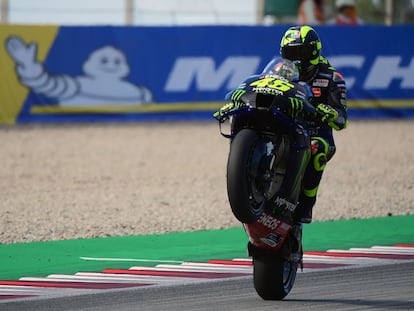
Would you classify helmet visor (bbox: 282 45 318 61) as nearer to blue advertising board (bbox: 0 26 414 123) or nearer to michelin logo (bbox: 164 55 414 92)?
blue advertising board (bbox: 0 26 414 123)

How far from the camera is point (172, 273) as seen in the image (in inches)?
314

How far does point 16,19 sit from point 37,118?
6.43 feet

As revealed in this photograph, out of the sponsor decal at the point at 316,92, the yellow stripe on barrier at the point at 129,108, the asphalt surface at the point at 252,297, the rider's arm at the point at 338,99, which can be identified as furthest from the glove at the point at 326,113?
the yellow stripe on barrier at the point at 129,108

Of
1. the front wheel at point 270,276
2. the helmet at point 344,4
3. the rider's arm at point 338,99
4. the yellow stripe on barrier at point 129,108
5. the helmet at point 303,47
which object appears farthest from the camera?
the helmet at point 344,4

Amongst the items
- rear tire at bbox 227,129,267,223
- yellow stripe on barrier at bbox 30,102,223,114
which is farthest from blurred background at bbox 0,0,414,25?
rear tire at bbox 227,129,267,223

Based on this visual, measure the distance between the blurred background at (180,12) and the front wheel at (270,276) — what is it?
13.6 meters

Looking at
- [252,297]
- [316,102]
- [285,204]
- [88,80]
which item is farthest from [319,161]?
[88,80]

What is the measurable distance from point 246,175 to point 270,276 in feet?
2.83

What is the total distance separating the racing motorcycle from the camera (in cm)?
650

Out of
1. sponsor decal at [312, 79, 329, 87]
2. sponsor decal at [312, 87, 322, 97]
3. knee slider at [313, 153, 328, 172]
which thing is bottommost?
knee slider at [313, 153, 328, 172]

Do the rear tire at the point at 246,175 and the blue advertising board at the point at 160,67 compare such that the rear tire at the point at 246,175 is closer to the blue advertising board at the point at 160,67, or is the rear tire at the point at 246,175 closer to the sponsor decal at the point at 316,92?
the sponsor decal at the point at 316,92

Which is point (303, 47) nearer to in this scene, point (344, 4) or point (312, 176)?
point (312, 176)

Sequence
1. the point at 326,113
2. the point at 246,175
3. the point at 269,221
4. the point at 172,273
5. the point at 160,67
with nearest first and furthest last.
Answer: the point at 246,175
the point at 269,221
the point at 326,113
the point at 172,273
the point at 160,67

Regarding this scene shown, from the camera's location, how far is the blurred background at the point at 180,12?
19.9 m
